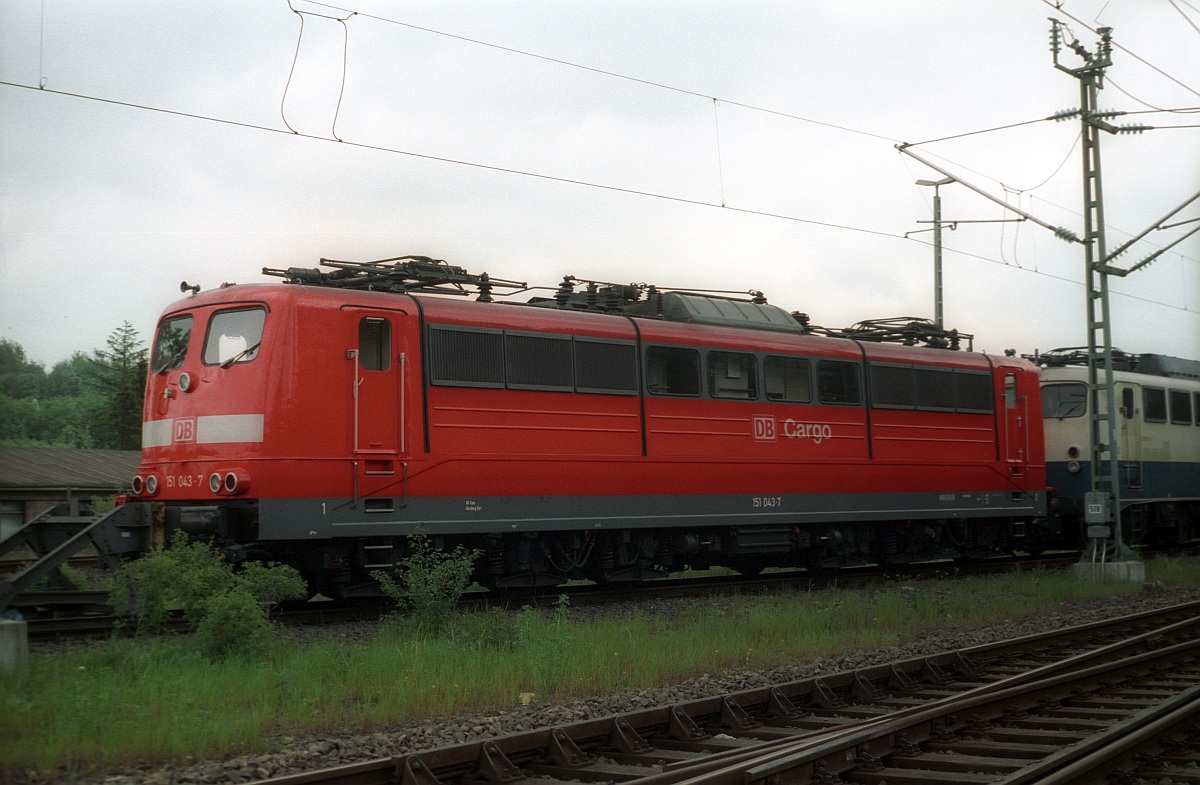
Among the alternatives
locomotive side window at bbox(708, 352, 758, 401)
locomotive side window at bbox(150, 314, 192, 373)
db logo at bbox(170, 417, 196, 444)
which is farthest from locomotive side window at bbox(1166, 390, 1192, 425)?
db logo at bbox(170, 417, 196, 444)

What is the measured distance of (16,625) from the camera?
341 inches

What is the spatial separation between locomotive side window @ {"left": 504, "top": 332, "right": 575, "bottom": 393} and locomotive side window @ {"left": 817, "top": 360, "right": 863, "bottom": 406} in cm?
494

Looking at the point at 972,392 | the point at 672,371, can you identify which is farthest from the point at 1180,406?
the point at 672,371

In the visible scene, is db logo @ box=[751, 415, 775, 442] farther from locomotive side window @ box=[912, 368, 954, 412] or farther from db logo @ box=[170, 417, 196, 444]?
db logo @ box=[170, 417, 196, 444]

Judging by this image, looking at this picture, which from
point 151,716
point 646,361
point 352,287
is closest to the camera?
point 151,716

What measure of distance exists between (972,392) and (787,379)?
16.1ft

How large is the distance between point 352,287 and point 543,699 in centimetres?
666

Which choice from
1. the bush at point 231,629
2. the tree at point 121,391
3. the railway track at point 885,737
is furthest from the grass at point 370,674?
the tree at point 121,391

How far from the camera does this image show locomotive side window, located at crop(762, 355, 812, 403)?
17359mm

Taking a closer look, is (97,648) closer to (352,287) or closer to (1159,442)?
(352,287)

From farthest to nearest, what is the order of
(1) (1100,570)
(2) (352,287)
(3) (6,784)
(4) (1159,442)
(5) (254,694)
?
1. (4) (1159,442)
2. (1) (1100,570)
3. (2) (352,287)
4. (5) (254,694)
5. (3) (6,784)

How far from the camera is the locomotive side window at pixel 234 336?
12.7 meters

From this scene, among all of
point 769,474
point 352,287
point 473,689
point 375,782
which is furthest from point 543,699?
point 769,474

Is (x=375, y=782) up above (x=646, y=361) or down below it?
below
